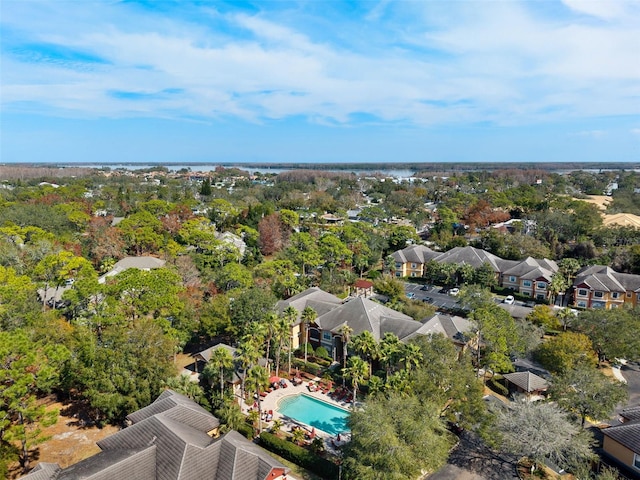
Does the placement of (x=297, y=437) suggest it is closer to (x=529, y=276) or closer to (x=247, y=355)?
(x=247, y=355)

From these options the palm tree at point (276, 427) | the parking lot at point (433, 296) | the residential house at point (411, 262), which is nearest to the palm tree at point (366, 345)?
the palm tree at point (276, 427)

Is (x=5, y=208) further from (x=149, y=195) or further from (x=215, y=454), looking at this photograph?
(x=215, y=454)

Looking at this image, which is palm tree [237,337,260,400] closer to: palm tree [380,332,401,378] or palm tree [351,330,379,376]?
palm tree [351,330,379,376]

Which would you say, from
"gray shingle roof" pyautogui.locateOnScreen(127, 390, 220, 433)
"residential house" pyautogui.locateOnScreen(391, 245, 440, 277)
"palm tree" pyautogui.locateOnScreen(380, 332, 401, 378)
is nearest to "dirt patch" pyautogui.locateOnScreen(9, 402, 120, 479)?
"gray shingle roof" pyautogui.locateOnScreen(127, 390, 220, 433)

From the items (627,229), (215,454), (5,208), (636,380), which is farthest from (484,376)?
(5,208)

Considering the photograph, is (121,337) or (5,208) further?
(5,208)

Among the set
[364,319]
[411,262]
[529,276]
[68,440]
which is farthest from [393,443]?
[411,262]
